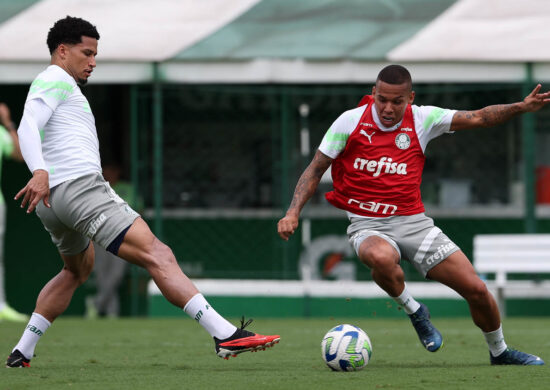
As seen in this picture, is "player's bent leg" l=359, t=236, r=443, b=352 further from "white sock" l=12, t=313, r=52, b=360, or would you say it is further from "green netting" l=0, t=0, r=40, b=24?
"green netting" l=0, t=0, r=40, b=24

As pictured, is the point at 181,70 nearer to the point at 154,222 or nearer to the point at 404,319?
the point at 154,222

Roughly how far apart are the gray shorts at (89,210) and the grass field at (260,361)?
0.82 metres

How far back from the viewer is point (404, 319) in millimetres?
12359

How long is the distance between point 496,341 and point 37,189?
2.90 m

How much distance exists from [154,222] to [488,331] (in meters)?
7.18

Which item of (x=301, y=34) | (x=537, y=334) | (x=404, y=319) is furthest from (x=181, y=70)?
(x=537, y=334)

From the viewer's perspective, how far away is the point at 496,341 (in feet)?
21.7

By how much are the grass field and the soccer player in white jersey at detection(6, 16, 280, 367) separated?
351 mm

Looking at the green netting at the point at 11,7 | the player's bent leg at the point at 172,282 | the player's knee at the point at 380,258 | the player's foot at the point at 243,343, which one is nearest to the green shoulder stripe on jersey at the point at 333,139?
the player's knee at the point at 380,258

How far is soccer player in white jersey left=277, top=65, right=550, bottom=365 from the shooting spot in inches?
258

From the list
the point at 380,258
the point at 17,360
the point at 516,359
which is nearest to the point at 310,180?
the point at 380,258

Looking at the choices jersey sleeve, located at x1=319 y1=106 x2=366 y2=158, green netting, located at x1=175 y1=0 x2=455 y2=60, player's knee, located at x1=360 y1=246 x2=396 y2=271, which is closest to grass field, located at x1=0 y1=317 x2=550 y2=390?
player's knee, located at x1=360 y1=246 x2=396 y2=271

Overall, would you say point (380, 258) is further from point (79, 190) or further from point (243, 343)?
point (79, 190)

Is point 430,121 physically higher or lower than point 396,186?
higher
